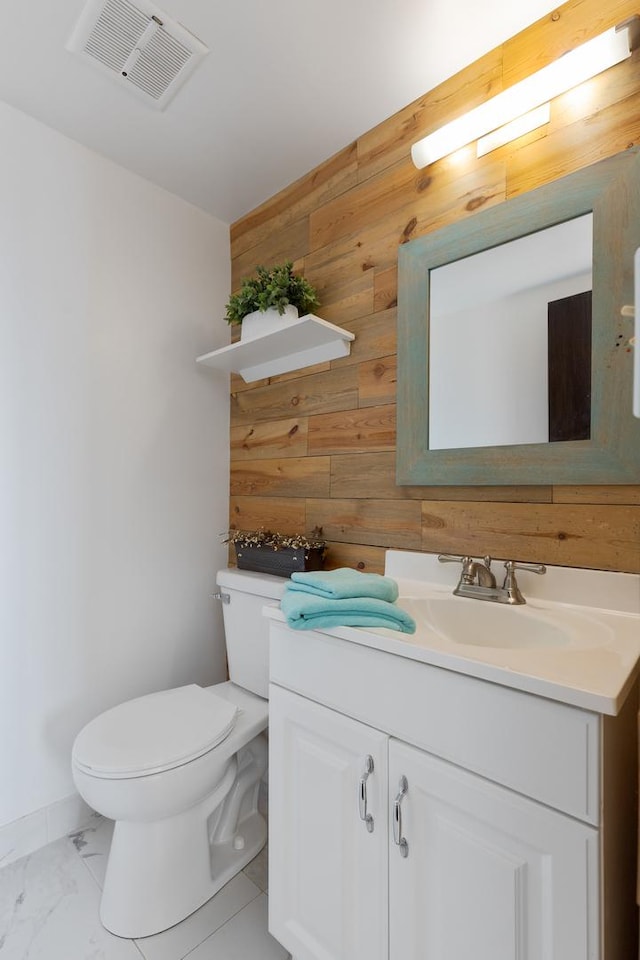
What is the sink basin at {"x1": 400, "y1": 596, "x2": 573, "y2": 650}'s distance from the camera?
1.00 m

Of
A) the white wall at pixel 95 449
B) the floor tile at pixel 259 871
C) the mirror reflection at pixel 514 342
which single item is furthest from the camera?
the white wall at pixel 95 449

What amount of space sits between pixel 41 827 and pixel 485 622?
1.46 meters

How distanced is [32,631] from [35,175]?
1397 mm

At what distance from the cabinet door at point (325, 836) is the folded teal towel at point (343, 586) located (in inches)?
9.1

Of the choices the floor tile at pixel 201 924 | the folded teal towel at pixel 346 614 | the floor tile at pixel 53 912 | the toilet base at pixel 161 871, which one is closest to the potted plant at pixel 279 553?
the folded teal towel at pixel 346 614

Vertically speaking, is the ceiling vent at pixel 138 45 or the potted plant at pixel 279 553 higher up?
the ceiling vent at pixel 138 45

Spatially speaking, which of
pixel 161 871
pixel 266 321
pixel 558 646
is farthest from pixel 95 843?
pixel 266 321

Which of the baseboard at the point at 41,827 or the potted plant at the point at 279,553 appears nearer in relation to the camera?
the baseboard at the point at 41,827

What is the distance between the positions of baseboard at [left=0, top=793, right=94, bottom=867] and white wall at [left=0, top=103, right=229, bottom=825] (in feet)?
0.13

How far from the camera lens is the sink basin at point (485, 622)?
3.29 ft

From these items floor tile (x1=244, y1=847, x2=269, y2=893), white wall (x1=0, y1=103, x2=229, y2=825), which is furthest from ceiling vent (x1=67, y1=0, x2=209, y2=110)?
floor tile (x1=244, y1=847, x2=269, y2=893)

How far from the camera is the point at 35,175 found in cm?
148

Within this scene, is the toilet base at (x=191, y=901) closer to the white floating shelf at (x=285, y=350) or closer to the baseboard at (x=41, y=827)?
the baseboard at (x=41, y=827)

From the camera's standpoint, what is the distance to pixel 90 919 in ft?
3.93
